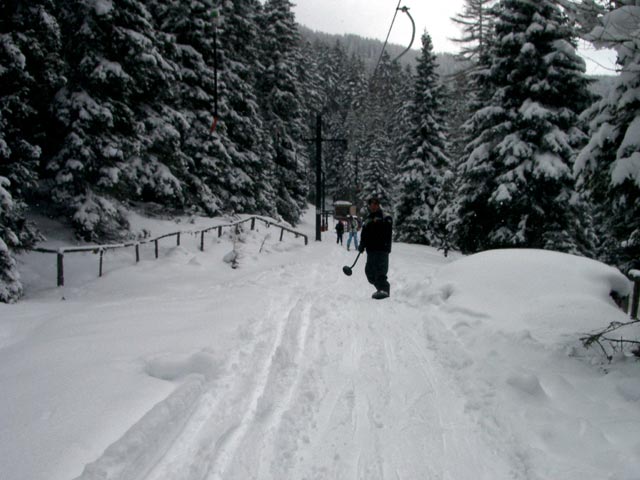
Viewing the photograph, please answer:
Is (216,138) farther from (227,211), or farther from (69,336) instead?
(69,336)

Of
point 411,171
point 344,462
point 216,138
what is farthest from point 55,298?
point 411,171

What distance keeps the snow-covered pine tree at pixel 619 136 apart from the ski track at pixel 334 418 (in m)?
2.55

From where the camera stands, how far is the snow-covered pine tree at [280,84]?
26.7 meters

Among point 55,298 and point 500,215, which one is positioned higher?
point 500,215

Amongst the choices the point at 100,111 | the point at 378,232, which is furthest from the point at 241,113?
the point at 378,232

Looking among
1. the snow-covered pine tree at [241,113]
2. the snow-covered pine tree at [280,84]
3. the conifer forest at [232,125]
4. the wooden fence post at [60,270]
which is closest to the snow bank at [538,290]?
the conifer forest at [232,125]

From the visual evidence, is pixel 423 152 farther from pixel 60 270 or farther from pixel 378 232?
pixel 60 270

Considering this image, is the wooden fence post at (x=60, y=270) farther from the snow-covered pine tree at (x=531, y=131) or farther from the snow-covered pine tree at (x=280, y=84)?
the snow-covered pine tree at (x=280, y=84)

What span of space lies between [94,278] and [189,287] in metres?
2.60

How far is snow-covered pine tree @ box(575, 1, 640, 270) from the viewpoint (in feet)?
12.5

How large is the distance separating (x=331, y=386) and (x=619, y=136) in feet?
13.5

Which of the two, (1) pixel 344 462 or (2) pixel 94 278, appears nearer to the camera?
(1) pixel 344 462

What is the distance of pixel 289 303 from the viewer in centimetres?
746

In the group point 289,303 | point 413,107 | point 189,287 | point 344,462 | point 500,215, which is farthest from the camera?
point 413,107
